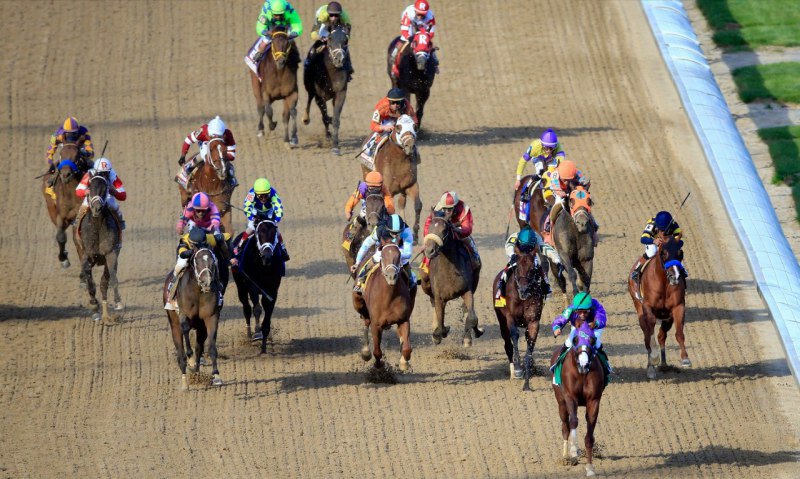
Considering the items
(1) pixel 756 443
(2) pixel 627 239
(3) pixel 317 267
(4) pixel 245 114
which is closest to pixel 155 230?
(3) pixel 317 267

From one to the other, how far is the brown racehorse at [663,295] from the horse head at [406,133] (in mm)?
4332

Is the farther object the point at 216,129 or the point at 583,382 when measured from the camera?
the point at 216,129

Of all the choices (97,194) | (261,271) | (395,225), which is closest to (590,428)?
(395,225)

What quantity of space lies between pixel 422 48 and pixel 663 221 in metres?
8.26

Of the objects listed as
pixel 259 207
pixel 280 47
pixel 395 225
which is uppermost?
pixel 280 47

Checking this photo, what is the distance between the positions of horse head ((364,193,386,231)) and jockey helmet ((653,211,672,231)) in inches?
132

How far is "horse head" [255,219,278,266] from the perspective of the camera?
62.9ft

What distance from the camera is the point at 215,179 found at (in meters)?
21.8

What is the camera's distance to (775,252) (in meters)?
22.8

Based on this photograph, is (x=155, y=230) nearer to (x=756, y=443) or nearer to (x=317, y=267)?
(x=317, y=267)

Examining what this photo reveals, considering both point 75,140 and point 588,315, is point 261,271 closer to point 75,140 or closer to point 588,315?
point 75,140

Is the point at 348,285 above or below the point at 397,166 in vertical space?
below

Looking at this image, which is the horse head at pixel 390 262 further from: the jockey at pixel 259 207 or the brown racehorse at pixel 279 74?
the brown racehorse at pixel 279 74

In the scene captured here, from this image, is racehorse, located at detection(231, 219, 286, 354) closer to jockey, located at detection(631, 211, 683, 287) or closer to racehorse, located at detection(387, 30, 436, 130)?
jockey, located at detection(631, 211, 683, 287)
